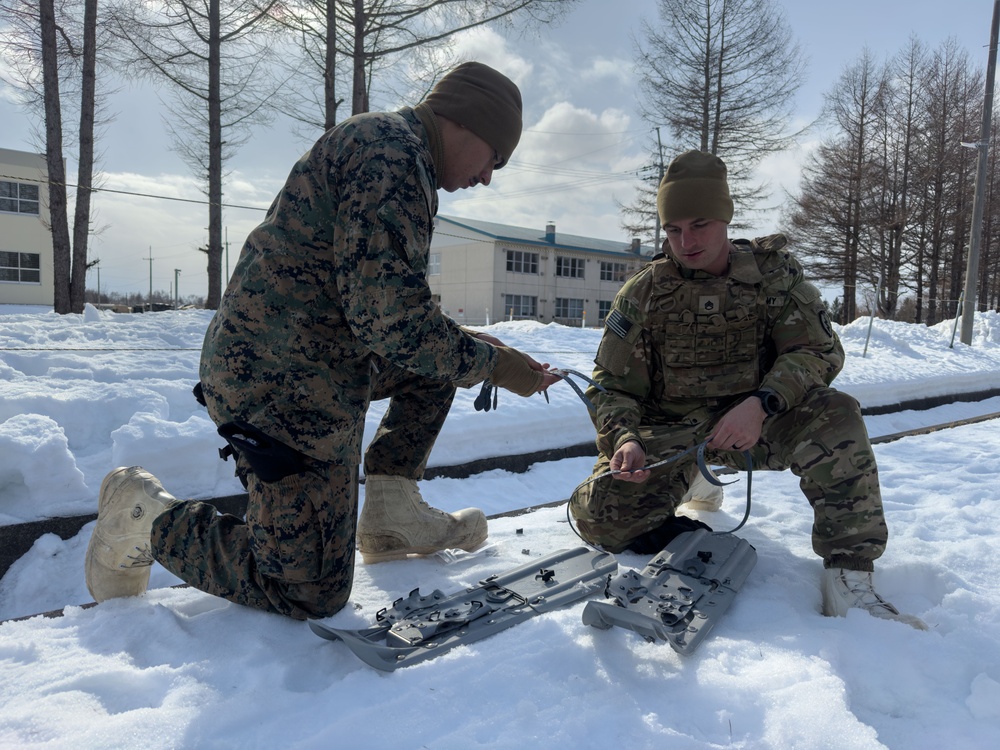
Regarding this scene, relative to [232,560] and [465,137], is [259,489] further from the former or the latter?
[465,137]

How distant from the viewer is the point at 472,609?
2.11m

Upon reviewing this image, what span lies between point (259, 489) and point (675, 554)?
1.46 m

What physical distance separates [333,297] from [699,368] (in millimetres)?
1582

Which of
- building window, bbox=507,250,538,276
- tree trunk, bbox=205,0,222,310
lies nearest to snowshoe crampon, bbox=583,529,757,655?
tree trunk, bbox=205,0,222,310

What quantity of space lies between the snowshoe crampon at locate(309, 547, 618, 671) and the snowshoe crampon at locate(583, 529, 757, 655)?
8.1 inches

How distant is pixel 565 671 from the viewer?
1769mm

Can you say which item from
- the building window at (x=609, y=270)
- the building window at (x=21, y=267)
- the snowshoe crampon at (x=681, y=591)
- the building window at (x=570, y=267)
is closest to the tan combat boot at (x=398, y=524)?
the snowshoe crampon at (x=681, y=591)

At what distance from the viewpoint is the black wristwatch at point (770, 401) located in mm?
2396

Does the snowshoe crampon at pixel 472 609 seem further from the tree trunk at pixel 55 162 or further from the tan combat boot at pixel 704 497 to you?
the tree trunk at pixel 55 162

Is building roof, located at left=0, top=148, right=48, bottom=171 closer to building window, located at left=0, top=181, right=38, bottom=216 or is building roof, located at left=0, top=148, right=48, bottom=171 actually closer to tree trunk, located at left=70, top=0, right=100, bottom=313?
building window, located at left=0, top=181, right=38, bottom=216

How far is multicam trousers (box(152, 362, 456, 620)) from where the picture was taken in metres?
2.01

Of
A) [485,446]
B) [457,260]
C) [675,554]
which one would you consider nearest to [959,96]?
[457,260]

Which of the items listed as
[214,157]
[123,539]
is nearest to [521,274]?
[214,157]

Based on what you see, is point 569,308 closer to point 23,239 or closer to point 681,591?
point 23,239
